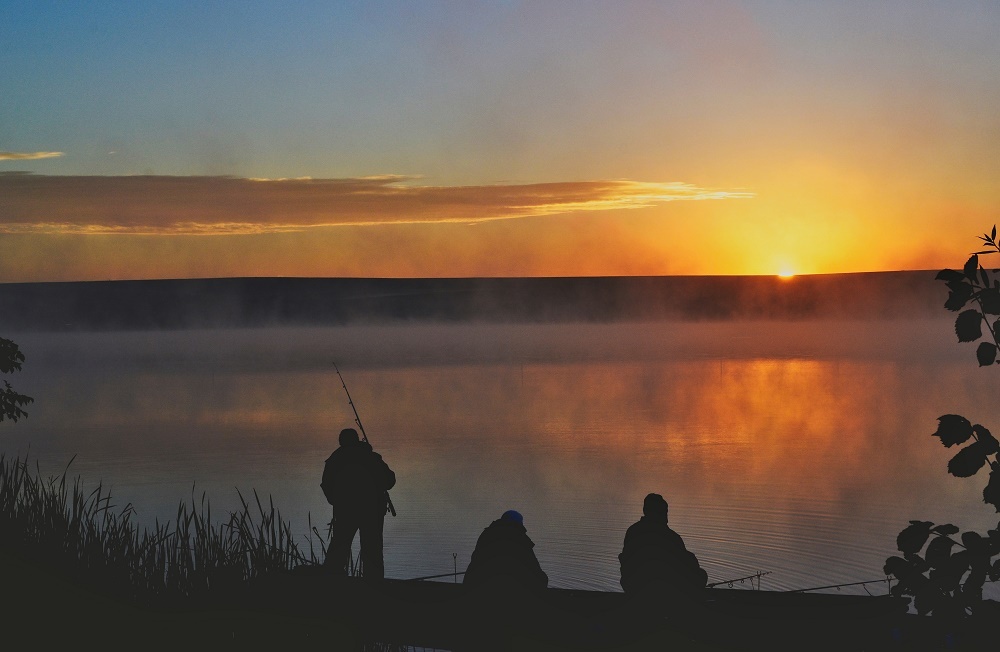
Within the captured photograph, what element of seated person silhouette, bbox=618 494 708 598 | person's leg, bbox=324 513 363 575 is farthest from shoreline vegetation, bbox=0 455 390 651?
seated person silhouette, bbox=618 494 708 598

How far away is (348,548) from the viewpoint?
9.16m

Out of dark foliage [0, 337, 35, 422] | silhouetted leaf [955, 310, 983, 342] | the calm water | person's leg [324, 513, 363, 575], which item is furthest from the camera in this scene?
the calm water

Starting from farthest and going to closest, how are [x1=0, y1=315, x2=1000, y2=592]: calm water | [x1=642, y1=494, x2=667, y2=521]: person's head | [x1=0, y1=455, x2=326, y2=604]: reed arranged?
[x1=0, y1=315, x2=1000, y2=592]: calm water → [x1=0, y1=455, x2=326, y2=604]: reed → [x1=642, y1=494, x2=667, y2=521]: person's head

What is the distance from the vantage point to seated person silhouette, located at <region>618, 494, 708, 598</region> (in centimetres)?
684

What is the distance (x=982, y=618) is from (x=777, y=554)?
401 inches

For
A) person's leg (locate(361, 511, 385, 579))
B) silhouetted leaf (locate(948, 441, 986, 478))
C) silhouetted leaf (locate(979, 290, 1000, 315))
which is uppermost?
person's leg (locate(361, 511, 385, 579))

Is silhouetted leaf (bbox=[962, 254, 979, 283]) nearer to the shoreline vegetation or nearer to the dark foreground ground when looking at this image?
the dark foreground ground

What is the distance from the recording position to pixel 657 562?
6898 mm

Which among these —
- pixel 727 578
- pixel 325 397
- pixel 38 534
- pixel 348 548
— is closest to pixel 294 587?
pixel 348 548

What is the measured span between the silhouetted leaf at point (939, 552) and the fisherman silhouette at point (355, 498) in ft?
19.8

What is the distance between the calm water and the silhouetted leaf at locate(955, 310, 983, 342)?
8375mm

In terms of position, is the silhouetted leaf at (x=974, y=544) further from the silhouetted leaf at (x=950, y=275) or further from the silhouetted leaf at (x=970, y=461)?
the silhouetted leaf at (x=950, y=275)

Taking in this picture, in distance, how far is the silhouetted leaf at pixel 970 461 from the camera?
3.44 meters

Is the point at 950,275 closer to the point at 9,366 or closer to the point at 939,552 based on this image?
the point at 939,552
